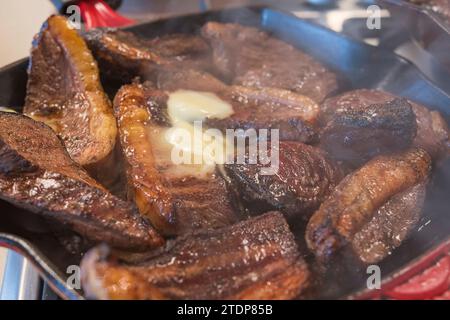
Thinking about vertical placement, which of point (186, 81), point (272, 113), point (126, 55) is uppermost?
point (126, 55)

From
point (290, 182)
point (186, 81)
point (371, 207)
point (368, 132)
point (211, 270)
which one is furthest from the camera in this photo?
point (186, 81)

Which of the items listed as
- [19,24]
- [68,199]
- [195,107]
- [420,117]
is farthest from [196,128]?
[19,24]

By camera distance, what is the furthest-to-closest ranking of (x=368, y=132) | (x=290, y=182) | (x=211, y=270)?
(x=368, y=132) < (x=290, y=182) < (x=211, y=270)

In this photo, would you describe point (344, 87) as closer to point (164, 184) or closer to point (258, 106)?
point (258, 106)

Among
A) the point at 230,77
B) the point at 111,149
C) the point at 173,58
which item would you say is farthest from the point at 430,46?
the point at 111,149

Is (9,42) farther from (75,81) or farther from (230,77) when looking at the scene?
(230,77)

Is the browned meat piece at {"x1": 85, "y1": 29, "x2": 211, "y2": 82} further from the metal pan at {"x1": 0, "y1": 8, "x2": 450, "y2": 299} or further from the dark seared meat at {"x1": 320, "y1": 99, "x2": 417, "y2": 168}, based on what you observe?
the dark seared meat at {"x1": 320, "y1": 99, "x2": 417, "y2": 168}
